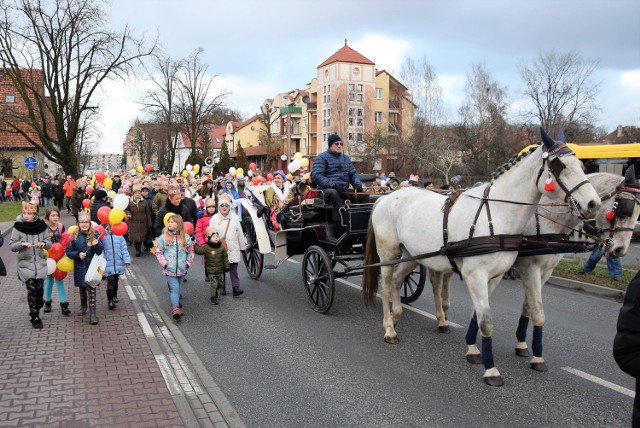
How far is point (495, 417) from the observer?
4.23 m

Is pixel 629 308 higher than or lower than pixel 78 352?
higher

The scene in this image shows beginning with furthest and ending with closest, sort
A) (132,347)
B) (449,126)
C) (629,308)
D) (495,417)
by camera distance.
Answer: (449,126) < (132,347) < (495,417) < (629,308)

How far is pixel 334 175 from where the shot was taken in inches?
302

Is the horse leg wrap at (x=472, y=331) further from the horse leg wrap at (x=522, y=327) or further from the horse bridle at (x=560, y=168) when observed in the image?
the horse bridle at (x=560, y=168)

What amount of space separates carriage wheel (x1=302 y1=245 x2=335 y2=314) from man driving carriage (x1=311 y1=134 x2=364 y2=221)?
0.62m

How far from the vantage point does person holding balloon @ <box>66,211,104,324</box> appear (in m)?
7.07

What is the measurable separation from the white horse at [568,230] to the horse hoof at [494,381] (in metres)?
0.61

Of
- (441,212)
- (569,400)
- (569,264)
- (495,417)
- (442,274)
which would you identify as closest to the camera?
(495,417)

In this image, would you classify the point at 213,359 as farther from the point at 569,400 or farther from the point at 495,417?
the point at 569,400

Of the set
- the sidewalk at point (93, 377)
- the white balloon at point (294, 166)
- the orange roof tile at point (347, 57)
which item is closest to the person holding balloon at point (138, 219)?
the white balloon at point (294, 166)

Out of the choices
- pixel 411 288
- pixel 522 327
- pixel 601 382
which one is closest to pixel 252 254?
pixel 411 288

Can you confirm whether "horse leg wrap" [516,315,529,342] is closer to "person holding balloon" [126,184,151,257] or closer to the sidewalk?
the sidewalk

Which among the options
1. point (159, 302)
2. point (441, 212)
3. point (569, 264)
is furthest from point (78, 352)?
point (569, 264)

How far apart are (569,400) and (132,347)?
15.0ft
